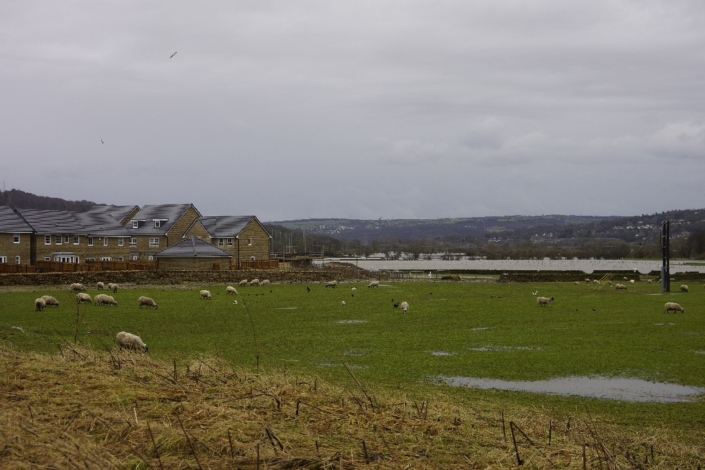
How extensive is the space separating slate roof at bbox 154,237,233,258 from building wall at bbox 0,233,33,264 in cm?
1321

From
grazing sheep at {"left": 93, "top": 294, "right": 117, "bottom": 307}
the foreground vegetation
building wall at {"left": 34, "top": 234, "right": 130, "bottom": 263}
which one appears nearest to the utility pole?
the foreground vegetation

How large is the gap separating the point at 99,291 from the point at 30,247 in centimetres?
2861

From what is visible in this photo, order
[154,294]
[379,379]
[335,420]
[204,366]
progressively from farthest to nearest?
[154,294]
[379,379]
[204,366]
[335,420]

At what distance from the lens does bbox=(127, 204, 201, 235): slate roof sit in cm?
8888

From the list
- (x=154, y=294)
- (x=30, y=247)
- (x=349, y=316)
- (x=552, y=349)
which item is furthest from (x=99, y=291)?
(x=552, y=349)

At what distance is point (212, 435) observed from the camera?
743 cm

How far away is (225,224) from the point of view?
9262 centimetres

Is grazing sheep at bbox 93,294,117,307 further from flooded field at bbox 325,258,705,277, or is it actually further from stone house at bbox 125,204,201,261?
flooded field at bbox 325,258,705,277

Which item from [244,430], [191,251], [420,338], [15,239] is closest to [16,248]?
[15,239]

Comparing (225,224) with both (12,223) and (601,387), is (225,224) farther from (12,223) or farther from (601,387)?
(601,387)

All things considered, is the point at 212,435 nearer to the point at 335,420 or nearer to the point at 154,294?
the point at 335,420

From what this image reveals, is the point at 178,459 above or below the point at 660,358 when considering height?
above

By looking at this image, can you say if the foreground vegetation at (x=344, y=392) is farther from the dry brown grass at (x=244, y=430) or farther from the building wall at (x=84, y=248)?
the building wall at (x=84, y=248)

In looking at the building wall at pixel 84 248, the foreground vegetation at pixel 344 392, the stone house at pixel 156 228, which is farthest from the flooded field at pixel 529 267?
the foreground vegetation at pixel 344 392
